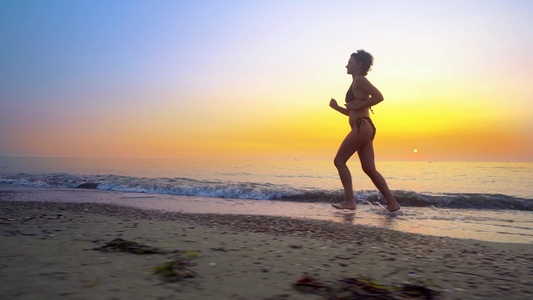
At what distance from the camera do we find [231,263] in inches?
85.8

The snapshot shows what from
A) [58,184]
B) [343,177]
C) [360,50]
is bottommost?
[58,184]

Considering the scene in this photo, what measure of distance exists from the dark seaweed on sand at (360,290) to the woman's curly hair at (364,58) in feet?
16.4

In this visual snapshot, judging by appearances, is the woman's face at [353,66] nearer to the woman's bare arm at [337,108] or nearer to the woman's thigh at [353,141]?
the woman's bare arm at [337,108]

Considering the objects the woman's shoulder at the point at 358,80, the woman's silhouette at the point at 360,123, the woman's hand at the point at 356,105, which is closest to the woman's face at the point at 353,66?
the woman's silhouette at the point at 360,123

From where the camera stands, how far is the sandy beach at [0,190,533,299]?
1.64m

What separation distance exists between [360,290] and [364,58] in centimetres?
523

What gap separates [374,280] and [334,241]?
120cm

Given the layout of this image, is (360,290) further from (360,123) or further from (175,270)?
(360,123)

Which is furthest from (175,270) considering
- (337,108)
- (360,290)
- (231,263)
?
(337,108)

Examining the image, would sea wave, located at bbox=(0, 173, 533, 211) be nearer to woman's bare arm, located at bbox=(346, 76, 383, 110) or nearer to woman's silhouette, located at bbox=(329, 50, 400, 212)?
woman's silhouette, located at bbox=(329, 50, 400, 212)

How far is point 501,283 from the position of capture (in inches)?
78.9

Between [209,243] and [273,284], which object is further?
[209,243]

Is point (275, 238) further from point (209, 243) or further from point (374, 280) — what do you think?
point (374, 280)

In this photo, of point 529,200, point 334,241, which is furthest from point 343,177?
point 529,200
